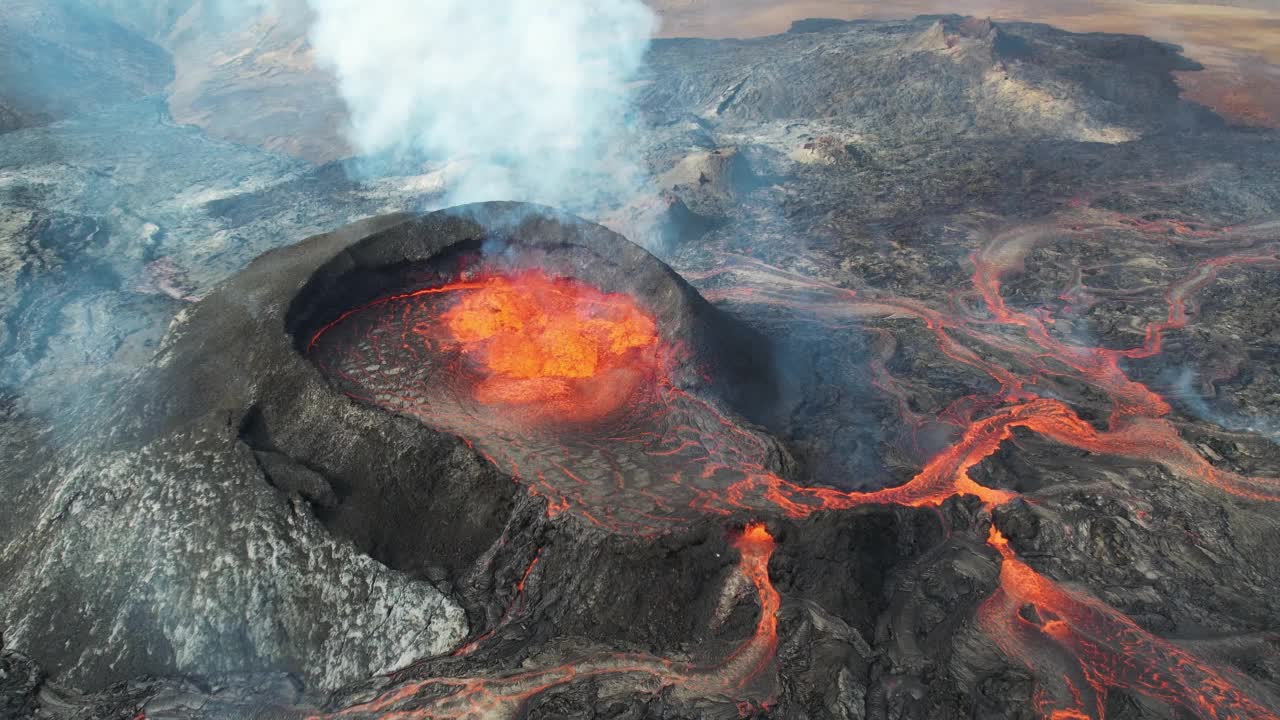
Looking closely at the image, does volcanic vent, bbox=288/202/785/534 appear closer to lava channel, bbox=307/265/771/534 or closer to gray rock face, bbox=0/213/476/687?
lava channel, bbox=307/265/771/534

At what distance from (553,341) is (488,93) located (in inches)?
959

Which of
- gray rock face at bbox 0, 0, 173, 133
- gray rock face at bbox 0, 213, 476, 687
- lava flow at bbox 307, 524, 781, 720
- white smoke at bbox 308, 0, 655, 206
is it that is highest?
gray rock face at bbox 0, 0, 173, 133

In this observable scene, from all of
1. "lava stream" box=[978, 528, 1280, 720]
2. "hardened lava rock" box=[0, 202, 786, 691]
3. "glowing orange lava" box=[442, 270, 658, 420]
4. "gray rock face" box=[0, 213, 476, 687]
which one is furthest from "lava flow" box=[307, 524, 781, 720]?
"glowing orange lava" box=[442, 270, 658, 420]

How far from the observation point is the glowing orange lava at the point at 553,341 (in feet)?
45.6

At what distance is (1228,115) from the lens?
112 feet

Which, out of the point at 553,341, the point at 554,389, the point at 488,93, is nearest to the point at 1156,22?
the point at 488,93

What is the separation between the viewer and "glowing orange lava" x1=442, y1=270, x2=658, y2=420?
547 inches

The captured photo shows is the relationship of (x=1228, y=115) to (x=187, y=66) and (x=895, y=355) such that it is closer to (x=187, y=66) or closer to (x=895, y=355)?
(x=895, y=355)

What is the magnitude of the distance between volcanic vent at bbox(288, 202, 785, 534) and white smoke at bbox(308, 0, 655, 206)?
13.0m

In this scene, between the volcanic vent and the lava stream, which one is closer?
the lava stream

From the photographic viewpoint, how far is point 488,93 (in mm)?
34844

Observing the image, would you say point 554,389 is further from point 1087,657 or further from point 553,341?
point 1087,657

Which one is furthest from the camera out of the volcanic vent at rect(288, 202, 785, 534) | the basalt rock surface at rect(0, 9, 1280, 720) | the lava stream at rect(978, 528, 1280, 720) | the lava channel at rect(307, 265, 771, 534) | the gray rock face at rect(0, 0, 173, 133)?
the gray rock face at rect(0, 0, 173, 133)

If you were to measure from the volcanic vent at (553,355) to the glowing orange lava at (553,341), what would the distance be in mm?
36
